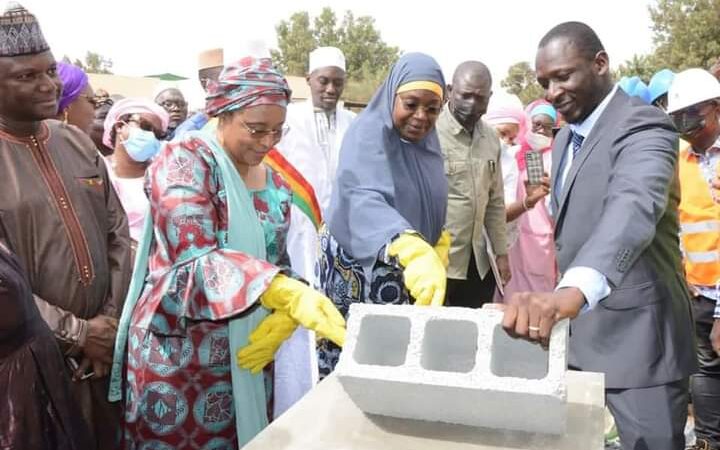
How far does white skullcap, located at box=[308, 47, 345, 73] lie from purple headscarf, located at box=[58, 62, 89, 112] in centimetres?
164

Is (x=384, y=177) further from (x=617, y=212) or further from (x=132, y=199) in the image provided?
(x=132, y=199)

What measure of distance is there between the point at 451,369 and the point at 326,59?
354 cm

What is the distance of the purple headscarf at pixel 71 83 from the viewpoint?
11.1ft

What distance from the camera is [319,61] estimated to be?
185 inches

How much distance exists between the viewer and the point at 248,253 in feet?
6.25

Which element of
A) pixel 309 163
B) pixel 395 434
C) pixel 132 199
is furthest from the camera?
pixel 309 163

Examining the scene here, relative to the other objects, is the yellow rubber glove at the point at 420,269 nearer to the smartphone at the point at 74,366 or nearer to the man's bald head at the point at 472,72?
the smartphone at the point at 74,366

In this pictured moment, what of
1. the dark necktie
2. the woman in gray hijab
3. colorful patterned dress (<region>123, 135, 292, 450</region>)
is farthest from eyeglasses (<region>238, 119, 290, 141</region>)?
the dark necktie

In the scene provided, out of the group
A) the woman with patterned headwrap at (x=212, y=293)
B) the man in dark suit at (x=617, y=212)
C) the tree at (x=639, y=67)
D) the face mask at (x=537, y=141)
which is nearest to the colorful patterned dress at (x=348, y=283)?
the woman with patterned headwrap at (x=212, y=293)

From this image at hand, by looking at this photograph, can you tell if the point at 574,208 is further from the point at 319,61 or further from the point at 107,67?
the point at 107,67

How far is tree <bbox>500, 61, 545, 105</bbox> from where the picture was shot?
2653 cm

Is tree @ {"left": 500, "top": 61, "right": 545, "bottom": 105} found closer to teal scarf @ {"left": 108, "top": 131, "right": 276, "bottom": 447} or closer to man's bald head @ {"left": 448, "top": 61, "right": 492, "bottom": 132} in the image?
man's bald head @ {"left": 448, "top": 61, "right": 492, "bottom": 132}

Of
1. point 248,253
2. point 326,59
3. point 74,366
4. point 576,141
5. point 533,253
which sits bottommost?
point 533,253

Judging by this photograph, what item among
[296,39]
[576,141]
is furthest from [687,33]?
[296,39]
